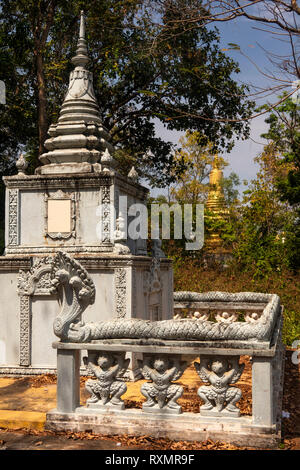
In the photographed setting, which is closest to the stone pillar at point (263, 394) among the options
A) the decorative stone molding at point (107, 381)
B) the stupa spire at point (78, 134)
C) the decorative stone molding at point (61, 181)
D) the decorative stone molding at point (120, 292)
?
the decorative stone molding at point (107, 381)

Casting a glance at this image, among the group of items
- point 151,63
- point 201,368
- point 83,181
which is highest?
point 151,63


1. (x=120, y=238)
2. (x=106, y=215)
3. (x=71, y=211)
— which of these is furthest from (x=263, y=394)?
(x=71, y=211)

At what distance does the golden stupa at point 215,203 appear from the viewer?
23619 mm

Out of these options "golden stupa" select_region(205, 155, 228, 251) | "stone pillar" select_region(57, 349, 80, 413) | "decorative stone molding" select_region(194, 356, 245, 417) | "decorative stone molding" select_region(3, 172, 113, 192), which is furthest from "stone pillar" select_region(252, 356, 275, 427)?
"golden stupa" select_region(205, 155, 228, 251)

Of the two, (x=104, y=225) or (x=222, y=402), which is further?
(x=104, y=225)

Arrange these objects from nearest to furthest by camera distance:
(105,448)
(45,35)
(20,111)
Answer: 1. (105,448)
2. (45,35)
3. (20,111)

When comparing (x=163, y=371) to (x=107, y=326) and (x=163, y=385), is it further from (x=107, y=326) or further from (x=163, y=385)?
(x=107, y=326)

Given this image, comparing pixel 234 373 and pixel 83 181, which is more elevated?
pixel 83 181

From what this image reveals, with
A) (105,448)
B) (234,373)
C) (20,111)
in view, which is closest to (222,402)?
(234,373)

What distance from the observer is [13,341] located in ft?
29.9

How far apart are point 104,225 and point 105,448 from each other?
473cm

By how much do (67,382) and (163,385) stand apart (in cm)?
105

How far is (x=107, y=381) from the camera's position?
5.39 m
